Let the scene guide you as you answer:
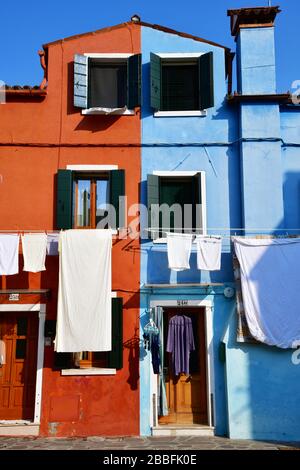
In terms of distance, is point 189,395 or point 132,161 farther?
point 132,161

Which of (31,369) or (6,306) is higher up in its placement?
(6,306)

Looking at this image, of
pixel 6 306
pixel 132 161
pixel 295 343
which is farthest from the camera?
pixel 132 161

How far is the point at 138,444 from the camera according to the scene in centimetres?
847

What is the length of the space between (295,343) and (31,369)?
542 cm

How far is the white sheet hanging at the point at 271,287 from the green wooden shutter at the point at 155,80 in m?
3.58

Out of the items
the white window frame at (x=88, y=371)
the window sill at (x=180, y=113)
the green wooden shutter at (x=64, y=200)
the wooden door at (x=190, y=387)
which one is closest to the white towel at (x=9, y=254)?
the green wooden shutter at (x=64, y=200)

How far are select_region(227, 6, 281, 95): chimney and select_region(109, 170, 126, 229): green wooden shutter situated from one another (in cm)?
336

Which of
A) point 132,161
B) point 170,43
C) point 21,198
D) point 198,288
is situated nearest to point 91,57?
point 170,43

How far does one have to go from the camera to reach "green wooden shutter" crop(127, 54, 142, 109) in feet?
34.0

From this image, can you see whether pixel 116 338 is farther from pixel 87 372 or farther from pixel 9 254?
pixel 9 254

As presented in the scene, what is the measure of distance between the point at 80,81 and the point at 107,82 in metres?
0.74

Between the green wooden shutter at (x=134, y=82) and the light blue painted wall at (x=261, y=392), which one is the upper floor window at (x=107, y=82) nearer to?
the green wooden shutter at (x=134, y=82)

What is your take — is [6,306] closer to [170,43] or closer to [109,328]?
[109,328]

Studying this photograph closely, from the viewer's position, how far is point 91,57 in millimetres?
10625
